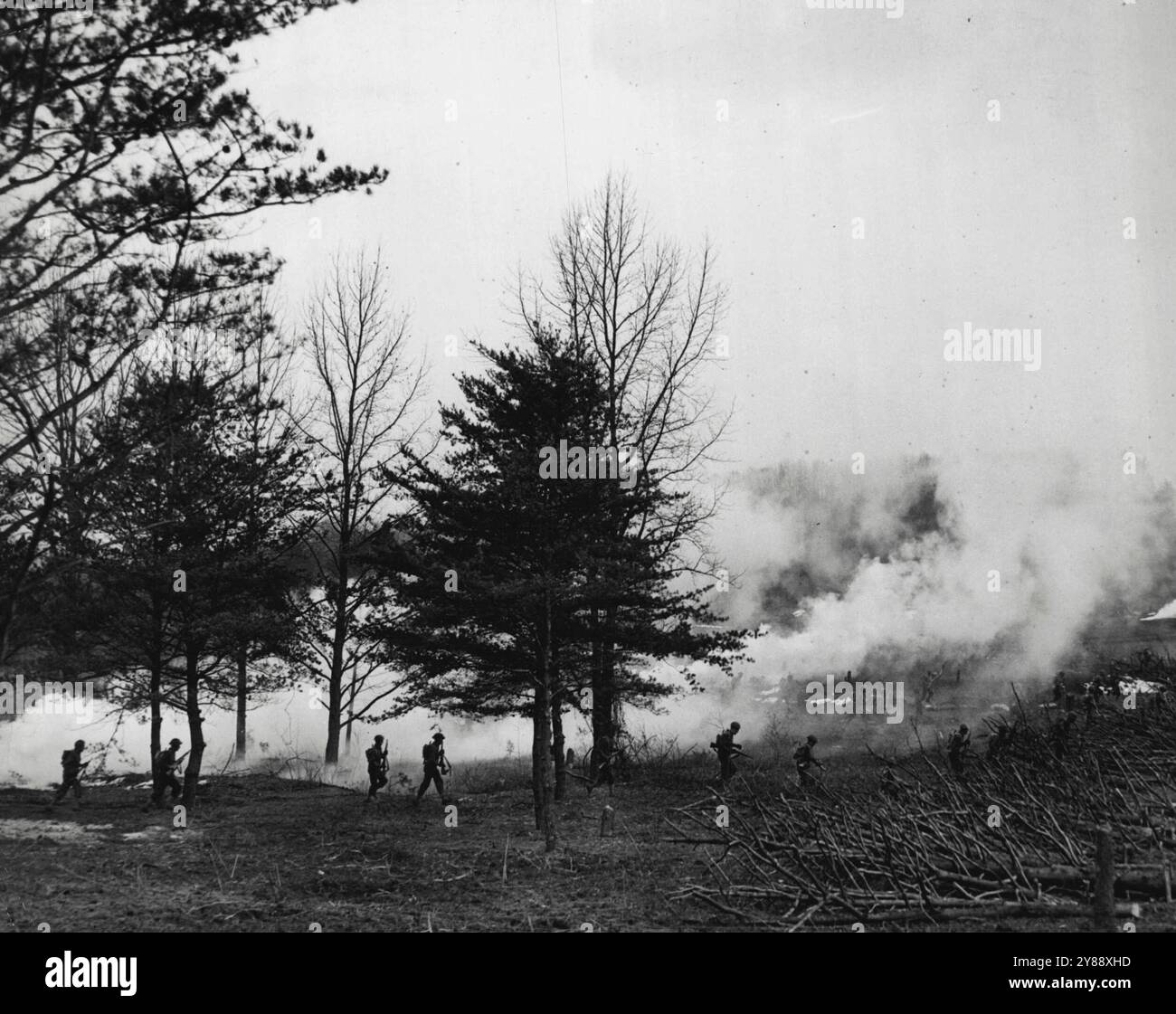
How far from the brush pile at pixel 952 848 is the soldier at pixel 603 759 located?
737 centimetres

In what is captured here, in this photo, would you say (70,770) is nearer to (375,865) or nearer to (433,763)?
(433,763)

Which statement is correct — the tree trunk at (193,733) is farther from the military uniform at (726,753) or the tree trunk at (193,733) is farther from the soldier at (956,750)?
the soldier at (956,750)

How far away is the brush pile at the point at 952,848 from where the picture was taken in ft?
27.1

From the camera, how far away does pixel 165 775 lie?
1741cm

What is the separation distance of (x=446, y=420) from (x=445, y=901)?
27.3ft

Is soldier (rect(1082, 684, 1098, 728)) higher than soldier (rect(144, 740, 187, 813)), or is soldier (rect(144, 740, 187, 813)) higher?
soldier (rect(1082, 684, 1098, 728))

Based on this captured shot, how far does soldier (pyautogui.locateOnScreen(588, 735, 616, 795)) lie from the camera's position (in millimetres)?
18891

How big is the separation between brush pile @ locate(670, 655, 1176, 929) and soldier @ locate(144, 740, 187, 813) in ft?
37.7

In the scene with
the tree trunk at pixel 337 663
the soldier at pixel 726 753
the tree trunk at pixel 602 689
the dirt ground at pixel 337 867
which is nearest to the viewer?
the dirt ground at pixel 337 867

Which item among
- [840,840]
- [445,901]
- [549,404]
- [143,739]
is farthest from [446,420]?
[143,739]

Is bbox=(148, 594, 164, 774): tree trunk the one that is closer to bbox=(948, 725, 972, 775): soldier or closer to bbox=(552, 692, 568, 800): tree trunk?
bbox=(552, 692, 568, 800): tree trunk

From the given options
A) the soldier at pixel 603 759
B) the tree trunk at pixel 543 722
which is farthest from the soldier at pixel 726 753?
the tree trunk at pixel 543 722

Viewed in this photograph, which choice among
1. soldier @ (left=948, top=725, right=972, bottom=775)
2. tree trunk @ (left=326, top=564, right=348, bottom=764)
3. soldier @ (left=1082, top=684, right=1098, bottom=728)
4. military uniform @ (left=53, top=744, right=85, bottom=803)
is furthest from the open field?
soldier @ (left=1082, top=684, right=1098, bottom=728)

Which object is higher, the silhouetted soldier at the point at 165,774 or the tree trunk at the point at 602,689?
the tree trunk at the point at 602,689
